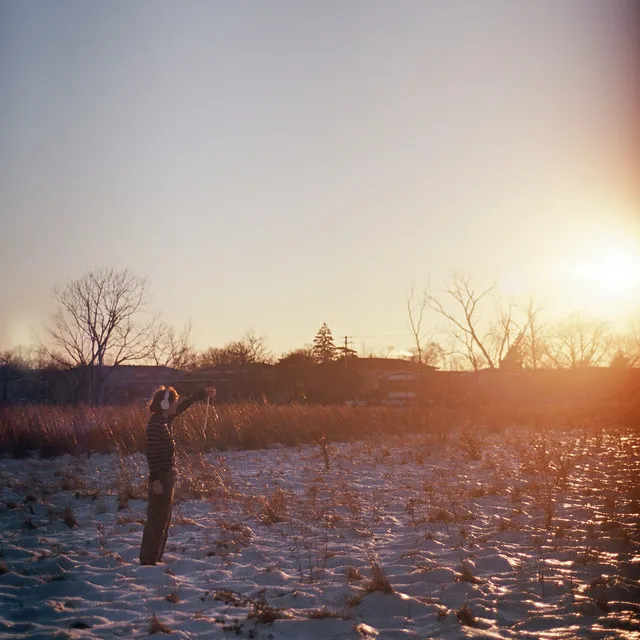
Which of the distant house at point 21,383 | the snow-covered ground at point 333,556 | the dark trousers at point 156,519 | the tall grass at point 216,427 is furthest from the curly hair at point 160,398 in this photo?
the distant house at point 21,383

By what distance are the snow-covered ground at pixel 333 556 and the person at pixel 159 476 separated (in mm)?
268

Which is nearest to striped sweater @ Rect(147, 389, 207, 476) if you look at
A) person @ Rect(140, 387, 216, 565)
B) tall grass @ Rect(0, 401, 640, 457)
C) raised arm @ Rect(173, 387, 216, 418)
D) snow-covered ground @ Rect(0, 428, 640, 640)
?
person @ Rect(140, 387, 216, 565)

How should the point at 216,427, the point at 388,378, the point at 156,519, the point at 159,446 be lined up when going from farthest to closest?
the point at 388,378
the point at 216,427
the point at 159,446
the point at 156,519

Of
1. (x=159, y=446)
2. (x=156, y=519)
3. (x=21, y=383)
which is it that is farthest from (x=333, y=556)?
(x=21, y=383)

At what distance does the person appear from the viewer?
21.7ft

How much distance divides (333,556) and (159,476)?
2119 millimetres

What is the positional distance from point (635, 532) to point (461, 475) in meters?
5.00

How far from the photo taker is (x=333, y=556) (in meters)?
6.89

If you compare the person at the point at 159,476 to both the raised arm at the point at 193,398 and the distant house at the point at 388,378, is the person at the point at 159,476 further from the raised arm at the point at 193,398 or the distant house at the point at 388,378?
the distant house at the point at 388,378

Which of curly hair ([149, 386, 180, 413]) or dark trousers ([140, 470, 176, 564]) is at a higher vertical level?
curly hair ([149, 386, 180, 413])

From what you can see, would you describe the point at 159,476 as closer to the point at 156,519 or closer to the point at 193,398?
the point at 156,519

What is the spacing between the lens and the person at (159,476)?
661 centimetres

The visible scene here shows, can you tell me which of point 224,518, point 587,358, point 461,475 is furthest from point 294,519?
point 587,358

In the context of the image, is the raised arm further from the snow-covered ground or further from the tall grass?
the tall grass
